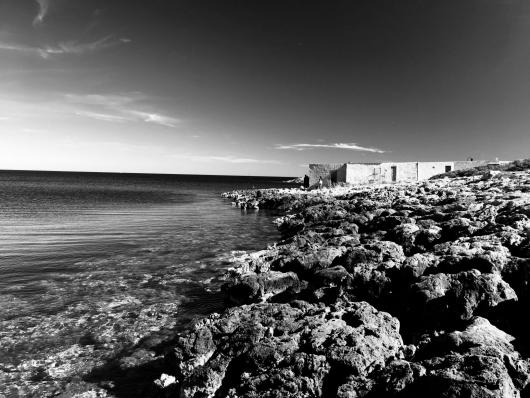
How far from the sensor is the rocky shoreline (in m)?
6.25

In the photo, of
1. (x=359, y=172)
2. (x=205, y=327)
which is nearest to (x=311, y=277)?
(x=205, y=327)

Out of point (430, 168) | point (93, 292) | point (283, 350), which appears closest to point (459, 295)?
point (283, 350)

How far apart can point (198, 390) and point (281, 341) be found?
2094mm

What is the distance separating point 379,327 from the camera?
8266 millimetres

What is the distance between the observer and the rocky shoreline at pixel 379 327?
6.25 m

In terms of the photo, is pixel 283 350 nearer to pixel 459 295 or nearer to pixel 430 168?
pixel 459 295

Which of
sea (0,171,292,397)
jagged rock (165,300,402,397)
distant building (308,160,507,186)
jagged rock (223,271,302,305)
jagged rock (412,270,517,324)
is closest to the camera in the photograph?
jagged rock (165,300,402,397)

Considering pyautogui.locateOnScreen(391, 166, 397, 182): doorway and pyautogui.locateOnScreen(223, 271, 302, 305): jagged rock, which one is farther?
pyautogui.locateOnScreen(391, 166, 397, 182): doorway

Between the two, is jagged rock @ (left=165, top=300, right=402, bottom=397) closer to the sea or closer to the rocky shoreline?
the rocky shoreline

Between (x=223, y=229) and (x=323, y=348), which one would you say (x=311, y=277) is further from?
(x=223, y=229)

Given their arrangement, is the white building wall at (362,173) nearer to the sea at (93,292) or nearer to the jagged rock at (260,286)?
the sea at (93,292)

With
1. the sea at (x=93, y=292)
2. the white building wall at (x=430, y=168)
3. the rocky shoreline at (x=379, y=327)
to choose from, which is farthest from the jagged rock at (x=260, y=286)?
the white building wall at (x=430, y=168)

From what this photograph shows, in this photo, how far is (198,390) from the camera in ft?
24.5

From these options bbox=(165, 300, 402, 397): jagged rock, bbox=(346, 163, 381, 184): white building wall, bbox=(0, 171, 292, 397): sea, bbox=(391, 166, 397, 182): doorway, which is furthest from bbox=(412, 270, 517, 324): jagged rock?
bbox=(391, 166, 397, 182): doorway
